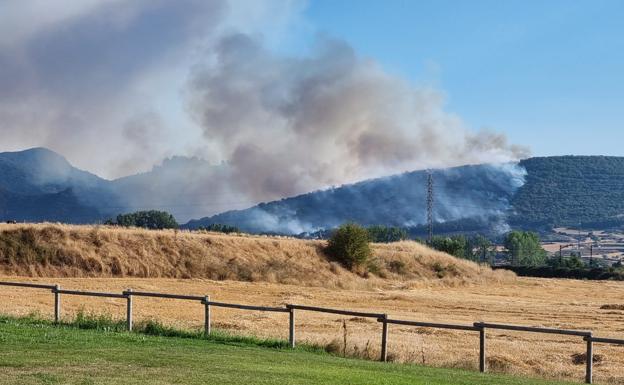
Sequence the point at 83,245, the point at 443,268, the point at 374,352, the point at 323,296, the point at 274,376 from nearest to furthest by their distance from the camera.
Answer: the point at 274,376, the point at 374,352, the point at 323,296, the point at 83,245, the point at 443,268

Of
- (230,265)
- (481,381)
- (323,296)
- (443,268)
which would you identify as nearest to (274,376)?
(481,381)

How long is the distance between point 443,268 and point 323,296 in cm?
3360

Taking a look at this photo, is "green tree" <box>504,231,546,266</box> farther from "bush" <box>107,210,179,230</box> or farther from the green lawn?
the green lawn

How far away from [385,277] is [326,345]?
53.6m

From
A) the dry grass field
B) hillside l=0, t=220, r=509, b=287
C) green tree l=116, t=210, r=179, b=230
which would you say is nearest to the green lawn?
the dry grass field

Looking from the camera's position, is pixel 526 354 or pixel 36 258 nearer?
pixel 526 354

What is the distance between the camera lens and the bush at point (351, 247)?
75312 mm

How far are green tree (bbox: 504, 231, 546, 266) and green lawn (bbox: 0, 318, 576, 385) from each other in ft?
503

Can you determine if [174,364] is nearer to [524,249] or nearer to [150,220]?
[150,220]

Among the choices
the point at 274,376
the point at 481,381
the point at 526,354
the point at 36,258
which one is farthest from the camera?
the point at 36,258

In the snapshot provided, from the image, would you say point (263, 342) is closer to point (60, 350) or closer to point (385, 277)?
point (60, 350)

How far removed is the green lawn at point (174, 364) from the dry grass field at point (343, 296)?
8.86 feet

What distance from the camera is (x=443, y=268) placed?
84875 mm

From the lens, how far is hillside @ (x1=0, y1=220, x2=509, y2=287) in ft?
192
